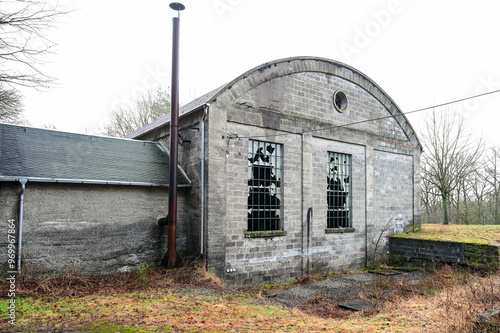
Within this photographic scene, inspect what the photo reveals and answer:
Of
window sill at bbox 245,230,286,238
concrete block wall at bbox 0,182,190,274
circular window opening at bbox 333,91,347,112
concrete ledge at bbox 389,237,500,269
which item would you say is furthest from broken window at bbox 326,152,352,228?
concrete block wall at bbox 0,182,190,274

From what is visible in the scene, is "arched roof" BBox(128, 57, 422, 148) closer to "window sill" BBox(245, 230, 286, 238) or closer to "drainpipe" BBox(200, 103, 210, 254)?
"drainpipe" BBox(200, 103, 210, 254)

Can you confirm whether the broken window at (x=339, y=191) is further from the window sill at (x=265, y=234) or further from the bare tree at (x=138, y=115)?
the bare tree at (x=138, y=115)

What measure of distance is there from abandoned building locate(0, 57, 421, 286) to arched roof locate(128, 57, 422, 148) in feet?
0.15

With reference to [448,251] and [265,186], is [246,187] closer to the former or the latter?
[265,186]

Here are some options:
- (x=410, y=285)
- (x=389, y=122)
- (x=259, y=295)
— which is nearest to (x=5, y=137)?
(x=259, y=295)

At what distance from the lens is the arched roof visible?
1115 cm

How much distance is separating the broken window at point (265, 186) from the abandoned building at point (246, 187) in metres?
0.03

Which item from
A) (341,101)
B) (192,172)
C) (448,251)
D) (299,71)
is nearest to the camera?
(192,172)

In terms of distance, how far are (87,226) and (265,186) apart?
212 inches

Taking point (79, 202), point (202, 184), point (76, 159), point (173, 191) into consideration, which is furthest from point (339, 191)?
point (76, 159)

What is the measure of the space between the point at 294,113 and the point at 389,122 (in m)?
5.80

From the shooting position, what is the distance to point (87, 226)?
29.8ft

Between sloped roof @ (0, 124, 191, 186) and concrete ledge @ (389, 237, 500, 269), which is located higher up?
sloped roof @ (0, 124, 191, 186)

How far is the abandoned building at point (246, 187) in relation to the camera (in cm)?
895
